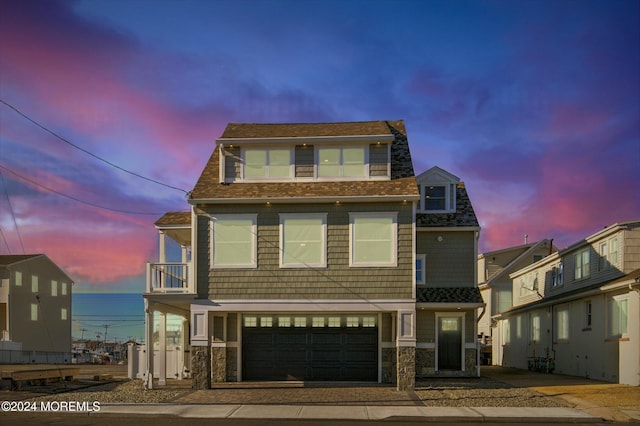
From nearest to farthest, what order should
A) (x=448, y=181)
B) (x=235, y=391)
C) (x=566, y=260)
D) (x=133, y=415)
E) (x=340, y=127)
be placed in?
(x=133, y=415) → (x=235, y=391) → (x=340, y=127) → (x=448, y=181) → (x=566, y=260)

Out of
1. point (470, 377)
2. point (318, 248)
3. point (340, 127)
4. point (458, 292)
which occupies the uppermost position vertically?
point (340, 127)

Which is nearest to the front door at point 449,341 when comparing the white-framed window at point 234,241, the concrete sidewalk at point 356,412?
the white-framed window at point 234,241

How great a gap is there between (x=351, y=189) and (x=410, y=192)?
1.98 m

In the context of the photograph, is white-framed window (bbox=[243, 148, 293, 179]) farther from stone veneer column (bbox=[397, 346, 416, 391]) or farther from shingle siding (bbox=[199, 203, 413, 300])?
stone veneer column (bbox=[397, 346, 416, 391])

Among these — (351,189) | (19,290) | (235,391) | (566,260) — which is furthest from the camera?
(19,290)

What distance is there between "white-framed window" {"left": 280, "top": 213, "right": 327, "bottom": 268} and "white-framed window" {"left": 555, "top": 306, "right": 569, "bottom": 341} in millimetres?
12726

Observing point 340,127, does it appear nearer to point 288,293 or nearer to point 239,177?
point 239,177

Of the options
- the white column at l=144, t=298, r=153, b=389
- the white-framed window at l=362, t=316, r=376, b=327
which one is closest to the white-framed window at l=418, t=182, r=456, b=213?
the white-framed window at l=362, t=316, r=376, b=327

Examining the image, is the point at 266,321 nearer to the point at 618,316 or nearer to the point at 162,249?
the point at 162,249

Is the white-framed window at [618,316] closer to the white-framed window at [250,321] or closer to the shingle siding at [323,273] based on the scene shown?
the shingle siding at [323,273]

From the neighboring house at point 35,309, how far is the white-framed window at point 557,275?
32.5 metres

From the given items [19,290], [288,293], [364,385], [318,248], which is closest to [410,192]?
[318,248]

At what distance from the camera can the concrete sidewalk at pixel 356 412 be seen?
1466 centimetres

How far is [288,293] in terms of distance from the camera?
21.0 metres
